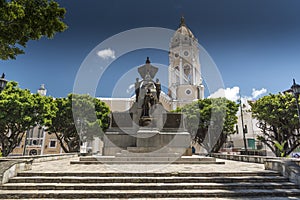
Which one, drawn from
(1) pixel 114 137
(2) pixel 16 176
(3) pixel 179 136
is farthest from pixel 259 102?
(2) pixel 16 176

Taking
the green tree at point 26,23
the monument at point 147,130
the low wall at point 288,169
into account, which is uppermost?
A: the green tree at point 26,23

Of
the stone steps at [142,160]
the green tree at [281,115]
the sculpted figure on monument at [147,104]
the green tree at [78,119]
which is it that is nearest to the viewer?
the stone steps at [142,160]

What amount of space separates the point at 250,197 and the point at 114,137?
382 inches

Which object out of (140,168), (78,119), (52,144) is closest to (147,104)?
(140,168)

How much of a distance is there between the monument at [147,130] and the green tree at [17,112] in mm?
10156

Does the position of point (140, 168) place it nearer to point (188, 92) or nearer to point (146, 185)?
point (146, 185)

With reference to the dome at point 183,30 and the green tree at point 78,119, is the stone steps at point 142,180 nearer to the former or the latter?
the green tree at point 78,119

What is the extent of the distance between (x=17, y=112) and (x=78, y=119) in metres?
8.31

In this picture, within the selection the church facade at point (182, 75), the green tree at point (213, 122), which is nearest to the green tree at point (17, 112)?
the green tree at point (213, 122)

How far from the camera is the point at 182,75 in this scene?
5819 centimetres

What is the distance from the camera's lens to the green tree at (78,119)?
2478 centimetres

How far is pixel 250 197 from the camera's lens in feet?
18.1

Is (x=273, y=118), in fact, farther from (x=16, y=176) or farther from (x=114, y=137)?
(x=16, y=176)

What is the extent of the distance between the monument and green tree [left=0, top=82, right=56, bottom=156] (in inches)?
400
